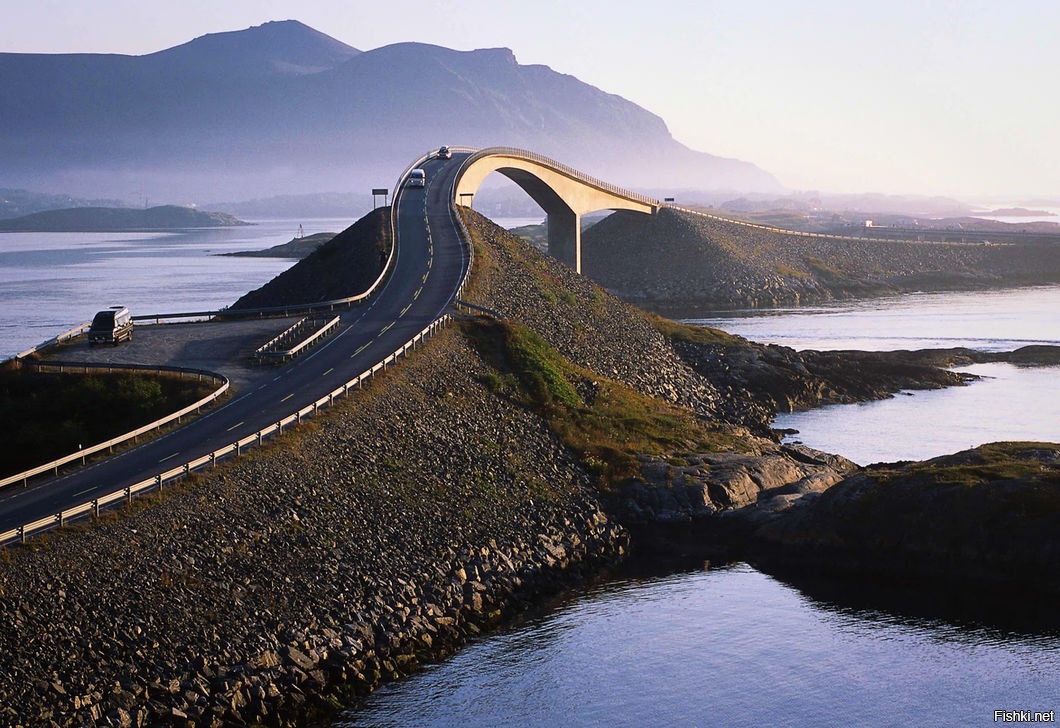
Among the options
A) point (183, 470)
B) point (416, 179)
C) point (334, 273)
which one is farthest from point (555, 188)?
point (183, 470)

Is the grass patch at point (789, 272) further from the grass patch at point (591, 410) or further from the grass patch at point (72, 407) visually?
the grass patch at point (72, 407)

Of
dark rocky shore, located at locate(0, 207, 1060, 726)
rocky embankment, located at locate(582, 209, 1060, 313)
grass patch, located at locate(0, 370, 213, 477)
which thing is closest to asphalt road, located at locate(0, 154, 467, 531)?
dark rocky shore, located at locate(0, 207, 1060, 726)

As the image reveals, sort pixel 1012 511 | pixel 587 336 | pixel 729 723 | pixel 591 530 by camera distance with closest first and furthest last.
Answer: pixel 729 723 → pixel 1012 511 → pixel 591 530 → pixel 587 336

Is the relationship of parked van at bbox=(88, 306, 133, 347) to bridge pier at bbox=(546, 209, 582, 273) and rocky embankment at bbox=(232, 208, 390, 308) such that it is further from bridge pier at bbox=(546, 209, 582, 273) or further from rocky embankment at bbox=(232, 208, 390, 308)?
bridge pier at bbox=(546, 209, 582, 273)

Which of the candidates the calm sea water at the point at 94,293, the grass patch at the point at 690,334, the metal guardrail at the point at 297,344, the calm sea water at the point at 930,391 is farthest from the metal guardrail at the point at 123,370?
the grass patch at the point at 690,334

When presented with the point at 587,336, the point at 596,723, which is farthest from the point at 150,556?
the point at 587,336

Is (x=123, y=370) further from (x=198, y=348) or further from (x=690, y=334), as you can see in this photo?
(x=690, y=334)

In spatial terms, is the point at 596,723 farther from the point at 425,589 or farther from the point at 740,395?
the point at 740,395
